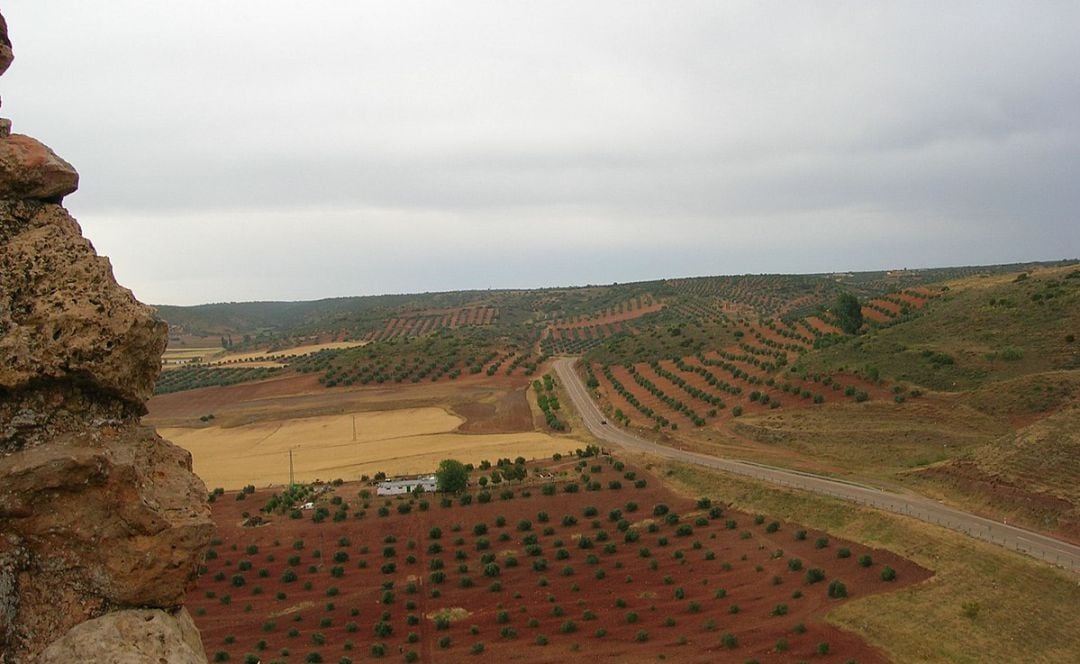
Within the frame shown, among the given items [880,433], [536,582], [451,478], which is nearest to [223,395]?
[451,478]

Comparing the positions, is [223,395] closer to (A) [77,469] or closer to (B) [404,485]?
(B) [404,485]

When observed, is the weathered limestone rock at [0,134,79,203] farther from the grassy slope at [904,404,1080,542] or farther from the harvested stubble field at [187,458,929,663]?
the grassy slope at [904,404,1080,542]

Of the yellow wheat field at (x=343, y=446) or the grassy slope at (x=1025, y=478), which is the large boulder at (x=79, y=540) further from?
the yellow wheat field at (x=343, y=446)

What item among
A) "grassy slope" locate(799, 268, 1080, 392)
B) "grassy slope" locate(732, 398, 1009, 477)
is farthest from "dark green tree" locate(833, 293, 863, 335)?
"grassy slope" locate(732, 398, 1009, 477)

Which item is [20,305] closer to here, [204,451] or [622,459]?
[622,459]

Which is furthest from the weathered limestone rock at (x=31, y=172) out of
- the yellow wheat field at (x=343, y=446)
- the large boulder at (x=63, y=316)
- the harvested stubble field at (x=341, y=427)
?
the harvested stubble field at (x=341, y=427)

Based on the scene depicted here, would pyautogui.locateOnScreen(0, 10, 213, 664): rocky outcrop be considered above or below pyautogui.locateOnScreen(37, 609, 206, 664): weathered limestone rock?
above
